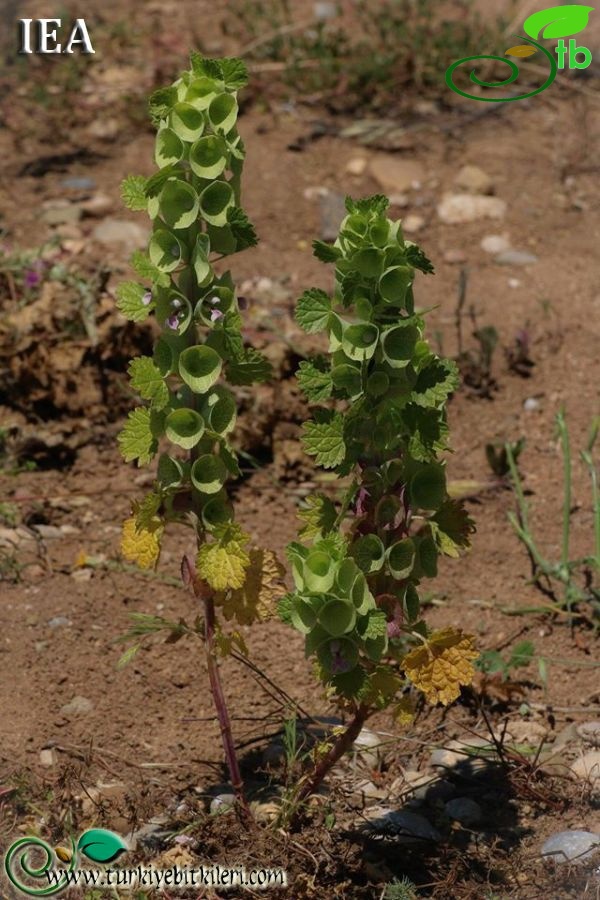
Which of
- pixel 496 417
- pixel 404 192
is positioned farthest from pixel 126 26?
pixel 496 417

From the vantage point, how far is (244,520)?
3.82m

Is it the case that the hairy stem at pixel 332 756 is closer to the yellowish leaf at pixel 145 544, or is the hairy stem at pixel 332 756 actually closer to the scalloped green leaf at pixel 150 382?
the yellowish leaf at pixel 145 544

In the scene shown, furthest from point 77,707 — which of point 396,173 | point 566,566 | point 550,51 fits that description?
point 550,51

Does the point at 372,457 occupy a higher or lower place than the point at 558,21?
higher

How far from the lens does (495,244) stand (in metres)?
5.11

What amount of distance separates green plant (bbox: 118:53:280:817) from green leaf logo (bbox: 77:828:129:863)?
1.27 ft

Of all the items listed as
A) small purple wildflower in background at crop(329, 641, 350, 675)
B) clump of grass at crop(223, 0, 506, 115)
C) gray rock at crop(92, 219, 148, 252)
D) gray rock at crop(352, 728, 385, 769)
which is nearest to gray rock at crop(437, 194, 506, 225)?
clump of grass at crop(223, 0, 506, 115)

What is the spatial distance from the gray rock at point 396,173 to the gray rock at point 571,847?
3304mm

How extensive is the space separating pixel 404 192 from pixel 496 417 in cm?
152

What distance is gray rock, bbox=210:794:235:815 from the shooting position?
2.74m

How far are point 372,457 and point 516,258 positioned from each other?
9.10 feet

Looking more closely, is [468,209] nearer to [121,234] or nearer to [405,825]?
[121,234]

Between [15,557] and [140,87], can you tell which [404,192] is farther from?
[15,557]

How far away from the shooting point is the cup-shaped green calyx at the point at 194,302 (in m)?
2.28
